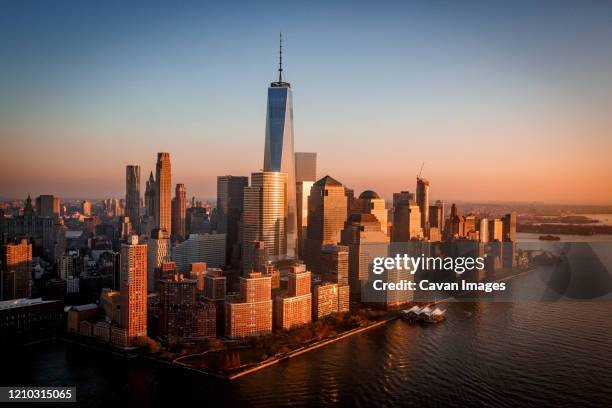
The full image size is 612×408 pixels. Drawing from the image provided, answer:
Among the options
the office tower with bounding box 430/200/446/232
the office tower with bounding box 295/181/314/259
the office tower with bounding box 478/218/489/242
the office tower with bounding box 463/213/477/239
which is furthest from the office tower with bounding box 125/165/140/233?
the office tower with bounding box 478/218/489/242

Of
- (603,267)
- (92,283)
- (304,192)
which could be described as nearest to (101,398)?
(92,283)

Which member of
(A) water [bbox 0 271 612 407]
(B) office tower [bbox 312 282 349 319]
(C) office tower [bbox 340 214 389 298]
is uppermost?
(C) office tower [bbox 340 214 389 298]

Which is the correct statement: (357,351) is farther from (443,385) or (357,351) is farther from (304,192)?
(304,192)

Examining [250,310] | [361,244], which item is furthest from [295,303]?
[361,244]

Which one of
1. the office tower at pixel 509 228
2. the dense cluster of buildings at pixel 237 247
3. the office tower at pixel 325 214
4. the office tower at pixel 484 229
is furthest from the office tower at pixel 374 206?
the office tower at pixel 509 228

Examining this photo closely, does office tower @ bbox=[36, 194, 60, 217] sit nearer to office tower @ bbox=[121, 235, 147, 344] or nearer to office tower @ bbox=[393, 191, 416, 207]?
office tower @ bbox=[121, 235, 147, 344]

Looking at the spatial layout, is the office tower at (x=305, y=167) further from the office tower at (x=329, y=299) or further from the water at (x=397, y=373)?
the water at (x=397, y=373)

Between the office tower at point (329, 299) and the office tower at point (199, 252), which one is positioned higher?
the office tower at point (199, 252)
